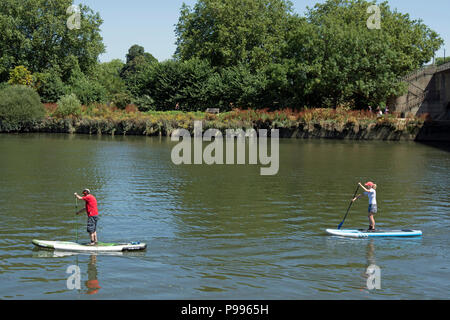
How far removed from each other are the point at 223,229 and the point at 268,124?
46.1 metres

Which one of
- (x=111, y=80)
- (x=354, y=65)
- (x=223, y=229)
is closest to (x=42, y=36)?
(x=111, y=80)

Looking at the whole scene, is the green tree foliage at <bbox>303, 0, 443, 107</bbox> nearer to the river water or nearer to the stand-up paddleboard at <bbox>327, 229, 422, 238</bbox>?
the river water

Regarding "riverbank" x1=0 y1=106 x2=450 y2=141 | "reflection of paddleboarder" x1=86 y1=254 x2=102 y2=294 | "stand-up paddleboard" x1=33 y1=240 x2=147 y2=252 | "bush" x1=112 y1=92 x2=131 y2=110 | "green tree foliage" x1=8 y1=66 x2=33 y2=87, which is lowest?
"reflection of paddleboarder" x1=86 y1=254 x2=102 y2=294

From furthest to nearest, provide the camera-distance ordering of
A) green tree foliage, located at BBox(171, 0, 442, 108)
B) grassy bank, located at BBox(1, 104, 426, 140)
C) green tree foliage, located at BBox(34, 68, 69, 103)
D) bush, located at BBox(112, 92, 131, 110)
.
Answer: green tree foliage, located at BBox(34, 68, 69, 103), bush, located at BBox(112, 92, 131, 110), green tree foliage, located at BBox(171, 0, 442, 108), grassy bank, located at BBox(1, 104, 426, 140)

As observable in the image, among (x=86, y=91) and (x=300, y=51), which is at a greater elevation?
(x=300, y=51)

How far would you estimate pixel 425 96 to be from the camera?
2756 inches

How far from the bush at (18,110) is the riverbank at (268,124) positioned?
1077 millimetres

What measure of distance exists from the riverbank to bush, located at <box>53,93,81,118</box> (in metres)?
0.62

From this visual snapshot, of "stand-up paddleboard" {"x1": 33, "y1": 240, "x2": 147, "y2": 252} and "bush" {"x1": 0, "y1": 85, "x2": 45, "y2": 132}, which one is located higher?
"bush" {"x1": 0, "y1": 85, "x2": 45, "y2": 132}

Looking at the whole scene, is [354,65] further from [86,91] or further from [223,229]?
[223,229]

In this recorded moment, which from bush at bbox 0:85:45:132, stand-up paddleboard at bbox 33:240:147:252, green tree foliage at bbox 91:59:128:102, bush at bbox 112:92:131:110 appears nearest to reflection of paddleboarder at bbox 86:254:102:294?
stand-up paddleboard at bbox 33:240:147:252

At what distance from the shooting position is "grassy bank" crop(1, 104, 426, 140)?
63656mm

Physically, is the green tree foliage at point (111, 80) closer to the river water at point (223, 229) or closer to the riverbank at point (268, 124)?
the riverbank at point (268, 124)
